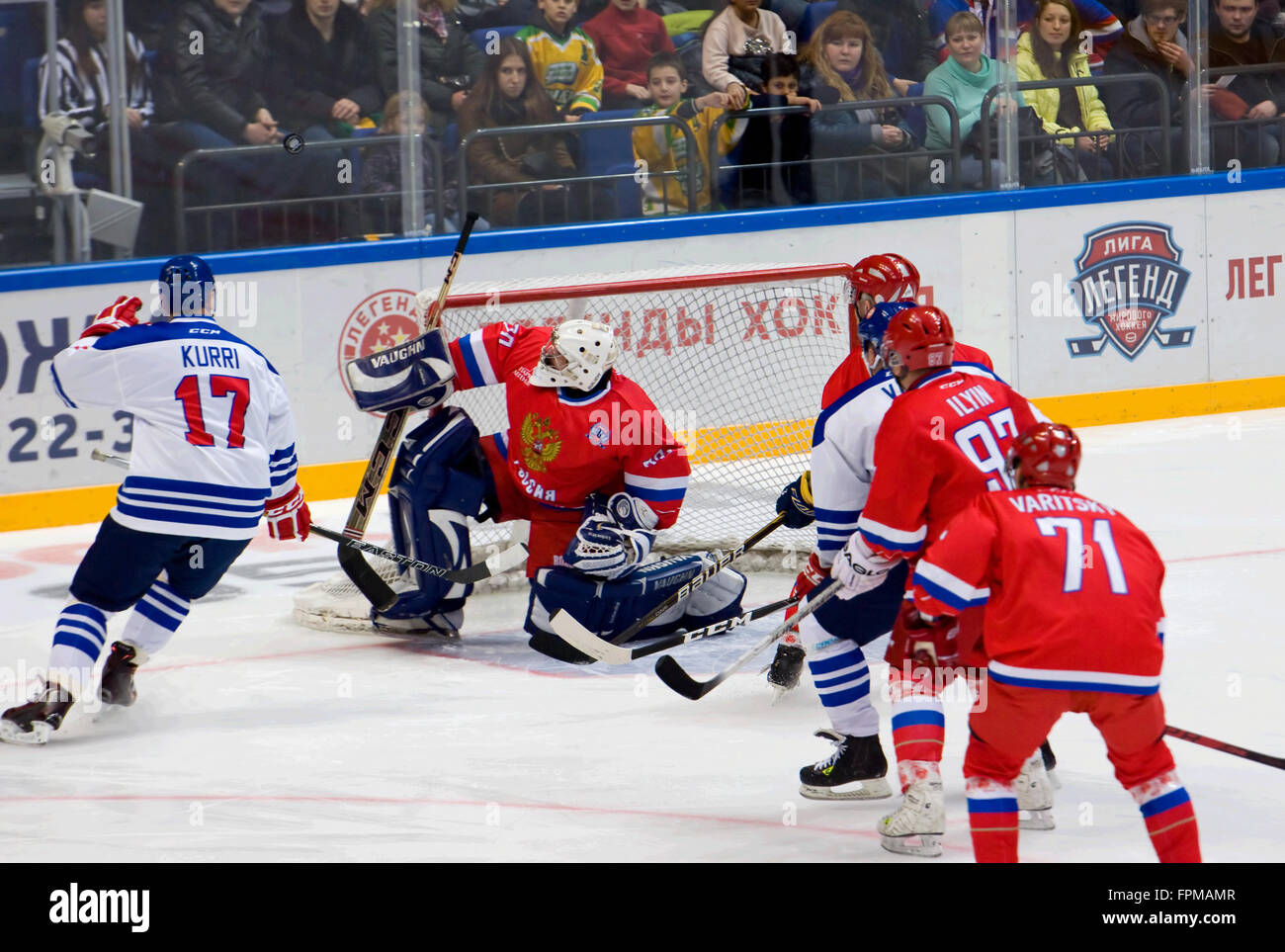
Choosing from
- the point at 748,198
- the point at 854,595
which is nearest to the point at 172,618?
the point at 854,595

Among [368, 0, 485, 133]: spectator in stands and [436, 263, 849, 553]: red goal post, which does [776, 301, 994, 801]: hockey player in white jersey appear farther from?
[368, 0, 485, 133]: spectator in stands

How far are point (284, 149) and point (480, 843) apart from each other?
12.6ft

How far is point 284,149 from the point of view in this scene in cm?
647

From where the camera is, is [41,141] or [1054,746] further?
[41,141]

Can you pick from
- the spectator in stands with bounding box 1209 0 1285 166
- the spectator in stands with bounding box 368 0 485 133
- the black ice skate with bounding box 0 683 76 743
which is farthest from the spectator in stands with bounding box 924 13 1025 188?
the black ice skate with bounding box 0 683 76 743

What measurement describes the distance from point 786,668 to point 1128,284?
394cm

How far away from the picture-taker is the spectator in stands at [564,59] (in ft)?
22.4

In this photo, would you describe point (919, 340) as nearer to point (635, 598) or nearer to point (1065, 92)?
point (635, 598)

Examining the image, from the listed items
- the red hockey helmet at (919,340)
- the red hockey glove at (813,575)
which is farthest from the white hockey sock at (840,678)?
the red hockey helmet at (919,340)

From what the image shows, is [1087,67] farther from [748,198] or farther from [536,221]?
[536,221]

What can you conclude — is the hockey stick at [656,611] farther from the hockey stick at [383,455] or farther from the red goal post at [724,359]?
the red goal post at [724,359]

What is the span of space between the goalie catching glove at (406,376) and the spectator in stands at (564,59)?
8.05 ft

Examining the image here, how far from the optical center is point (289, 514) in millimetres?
4328

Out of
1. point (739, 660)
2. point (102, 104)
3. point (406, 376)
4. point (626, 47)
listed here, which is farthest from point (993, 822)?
point (626, 47)
